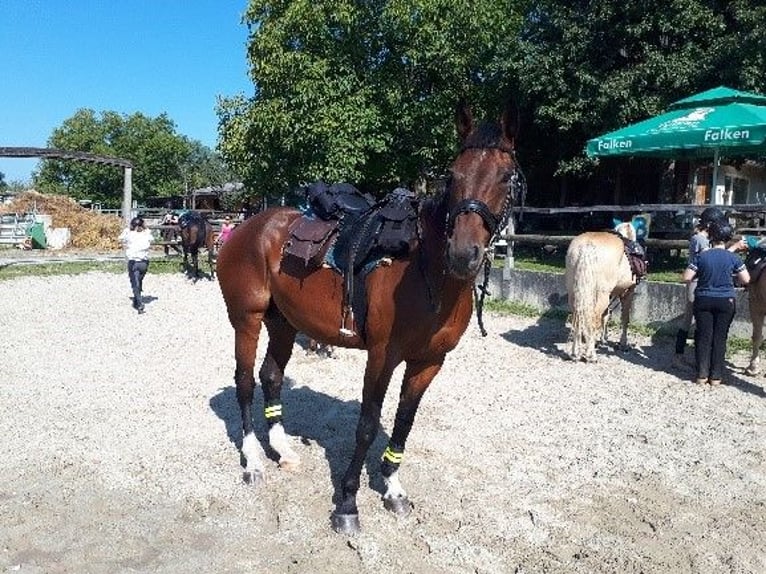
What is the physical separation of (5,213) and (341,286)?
31233mm

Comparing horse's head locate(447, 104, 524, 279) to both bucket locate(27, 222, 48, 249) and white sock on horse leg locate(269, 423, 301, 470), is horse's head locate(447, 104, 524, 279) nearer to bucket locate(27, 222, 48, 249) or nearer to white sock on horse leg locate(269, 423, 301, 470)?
white sock on horse leg locate(269, 423, 301, 470)

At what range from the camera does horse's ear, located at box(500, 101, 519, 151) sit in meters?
2.96

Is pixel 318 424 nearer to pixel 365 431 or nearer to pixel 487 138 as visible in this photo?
pixel 365 431

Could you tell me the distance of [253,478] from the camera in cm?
→ 420

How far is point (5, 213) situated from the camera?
96.8 feet

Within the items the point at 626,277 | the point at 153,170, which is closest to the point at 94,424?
the point at 626,277

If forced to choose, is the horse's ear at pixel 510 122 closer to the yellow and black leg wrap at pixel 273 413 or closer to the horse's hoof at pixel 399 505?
the horse's hoof at pixel 399 505

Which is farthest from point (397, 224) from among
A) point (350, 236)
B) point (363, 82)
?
point (363, 82)

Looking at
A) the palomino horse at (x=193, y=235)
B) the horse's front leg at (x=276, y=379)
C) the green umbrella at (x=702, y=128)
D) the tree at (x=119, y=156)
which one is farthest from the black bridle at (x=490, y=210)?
the tree at (x=119, y=156)

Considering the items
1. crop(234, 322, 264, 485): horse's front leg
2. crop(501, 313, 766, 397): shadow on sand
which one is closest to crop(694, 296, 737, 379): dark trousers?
crop(501, 313, 766, 397): shadow on sand

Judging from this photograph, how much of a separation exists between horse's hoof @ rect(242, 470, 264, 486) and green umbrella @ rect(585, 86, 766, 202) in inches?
→ 321

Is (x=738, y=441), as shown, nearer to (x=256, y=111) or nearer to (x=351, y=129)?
(x=351, y=129)

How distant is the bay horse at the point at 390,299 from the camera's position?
9.39 feet

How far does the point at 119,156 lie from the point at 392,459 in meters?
55.0
